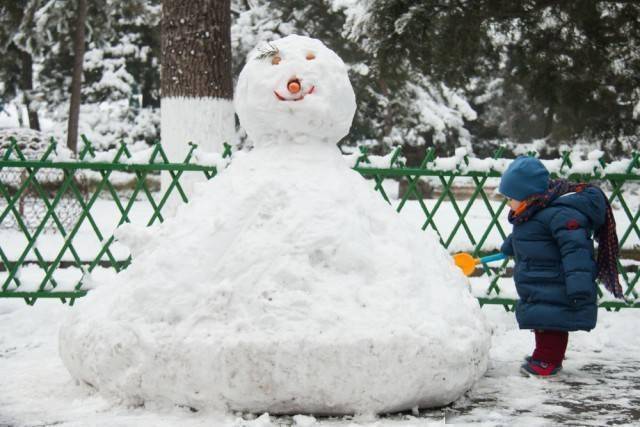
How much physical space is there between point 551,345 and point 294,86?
197 cm

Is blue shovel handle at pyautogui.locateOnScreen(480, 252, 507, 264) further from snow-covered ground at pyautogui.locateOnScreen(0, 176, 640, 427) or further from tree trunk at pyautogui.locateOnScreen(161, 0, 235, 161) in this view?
tree trunk at pyautogui.locateOnScreen(161, 0, 235, 161)

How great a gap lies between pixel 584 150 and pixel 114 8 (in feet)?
39.8

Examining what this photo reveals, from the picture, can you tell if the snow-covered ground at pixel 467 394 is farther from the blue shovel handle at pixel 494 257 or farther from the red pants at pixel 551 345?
the blue shovel handle at pixel 494 257

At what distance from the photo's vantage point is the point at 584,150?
18.4m

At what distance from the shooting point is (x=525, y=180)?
3.77 meters

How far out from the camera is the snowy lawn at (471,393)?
2.97m

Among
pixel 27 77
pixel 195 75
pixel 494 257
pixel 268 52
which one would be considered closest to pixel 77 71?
pixel 27 77

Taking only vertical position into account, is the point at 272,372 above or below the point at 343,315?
below

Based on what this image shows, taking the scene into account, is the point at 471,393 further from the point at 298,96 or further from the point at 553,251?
the point at 298,96

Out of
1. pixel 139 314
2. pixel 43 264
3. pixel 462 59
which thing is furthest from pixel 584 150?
pixel 139 314

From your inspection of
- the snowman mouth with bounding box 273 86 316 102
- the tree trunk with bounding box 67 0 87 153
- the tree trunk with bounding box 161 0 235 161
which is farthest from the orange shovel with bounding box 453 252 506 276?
the tree trunk with bounding box 67 0 87 153

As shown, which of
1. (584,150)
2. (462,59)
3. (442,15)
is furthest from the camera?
(584,150)

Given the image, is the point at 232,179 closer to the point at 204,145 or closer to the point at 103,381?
the point at 103,381

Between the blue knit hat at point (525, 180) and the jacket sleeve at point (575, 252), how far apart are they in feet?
0.60
